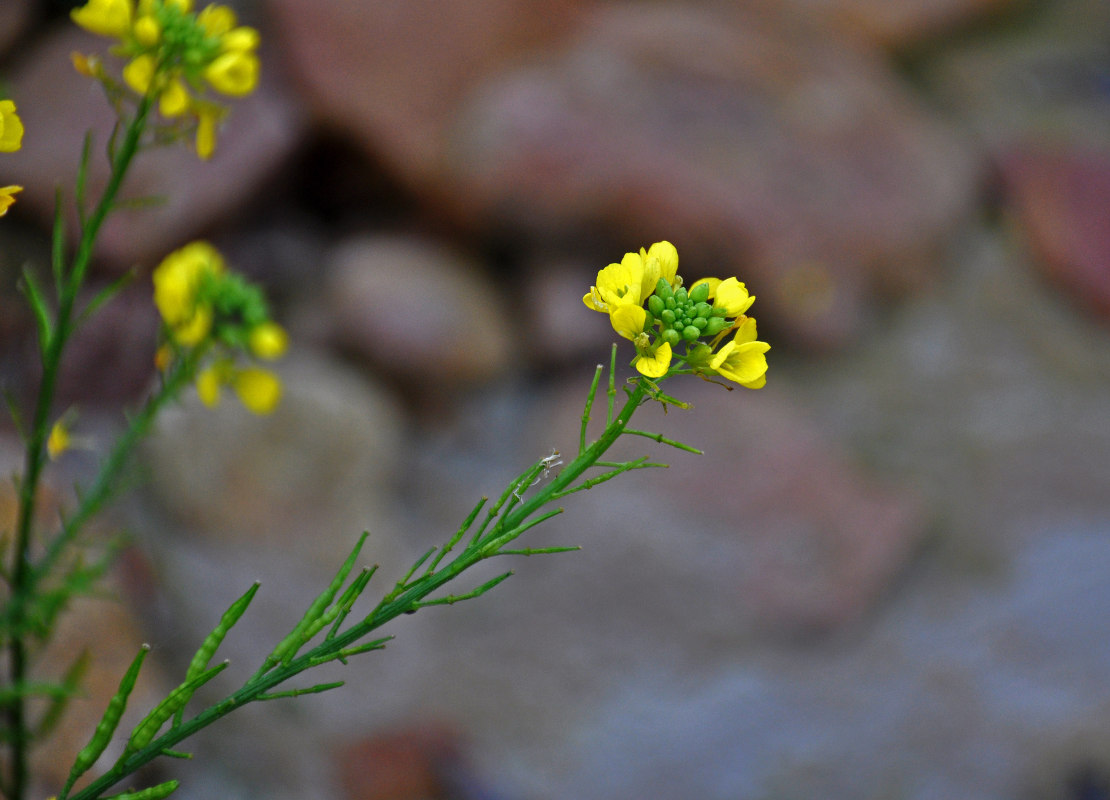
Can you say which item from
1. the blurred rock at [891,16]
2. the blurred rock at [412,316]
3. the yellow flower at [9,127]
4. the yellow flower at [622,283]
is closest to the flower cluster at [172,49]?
the yellow flower at [9,127]

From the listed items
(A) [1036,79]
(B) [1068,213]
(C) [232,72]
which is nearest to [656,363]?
(C) [232,72]

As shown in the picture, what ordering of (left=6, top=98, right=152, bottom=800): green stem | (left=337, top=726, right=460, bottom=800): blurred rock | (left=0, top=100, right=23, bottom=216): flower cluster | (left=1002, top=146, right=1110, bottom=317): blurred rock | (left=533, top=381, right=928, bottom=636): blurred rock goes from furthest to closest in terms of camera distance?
(left=1002, top=146, right=1110, bottom=317): blurred rock < (left=533, top=381, right=928, bottom=636): blurred rock < (left=337, top=726, right=460, bottom=800): blurred rock < (left=6, top=98, right=152, bottom=800): green stem < (left=0, top=100, right=23, bottom=216): flower cluster

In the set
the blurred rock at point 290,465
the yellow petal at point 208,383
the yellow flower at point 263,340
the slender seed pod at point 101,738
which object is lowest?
the slender seed pod at point 101,738

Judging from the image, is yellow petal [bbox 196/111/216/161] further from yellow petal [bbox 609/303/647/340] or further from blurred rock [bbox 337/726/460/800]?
blurred rock [bbox 337/726/460/800]

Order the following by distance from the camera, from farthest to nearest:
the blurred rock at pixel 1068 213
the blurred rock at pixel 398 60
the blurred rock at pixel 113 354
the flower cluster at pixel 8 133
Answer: the blurred rock at pixel 1068 213 < the blurred rock at pixel 398 60 < the blurred rock at pixel 113 354 < the flower cluster at pixel 8 133

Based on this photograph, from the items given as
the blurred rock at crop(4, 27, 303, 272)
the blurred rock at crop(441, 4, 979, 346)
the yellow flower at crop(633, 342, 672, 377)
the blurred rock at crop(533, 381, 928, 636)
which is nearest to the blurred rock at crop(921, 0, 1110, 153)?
the blurred rock at crop(441, 4, 979, 346)

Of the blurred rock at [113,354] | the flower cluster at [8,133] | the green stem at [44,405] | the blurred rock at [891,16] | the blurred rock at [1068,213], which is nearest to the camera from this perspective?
the flower cluster at [8,133]

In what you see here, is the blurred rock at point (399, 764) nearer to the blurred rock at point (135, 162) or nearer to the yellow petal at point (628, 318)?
the blurred rock at point (135, 162)

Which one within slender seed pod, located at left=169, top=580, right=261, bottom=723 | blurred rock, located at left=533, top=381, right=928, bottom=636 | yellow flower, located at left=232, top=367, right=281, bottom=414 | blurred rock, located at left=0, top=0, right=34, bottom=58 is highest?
blurred rock, located at left=0, top=0, right=34, bottom=58
